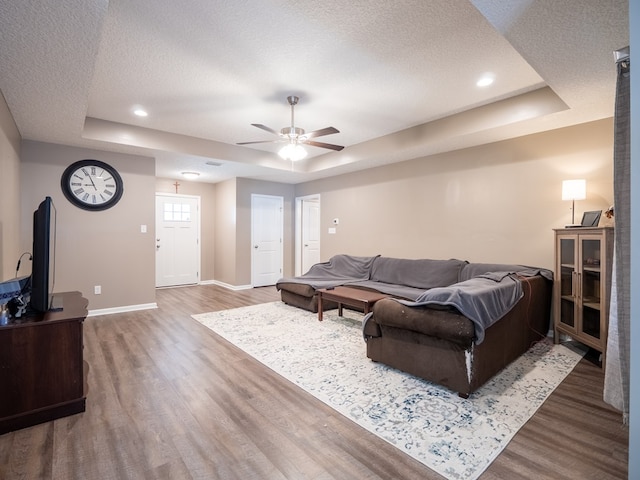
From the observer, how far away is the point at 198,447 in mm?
1808

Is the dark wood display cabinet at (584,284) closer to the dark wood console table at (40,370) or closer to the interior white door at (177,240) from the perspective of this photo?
the dark wood console table at (40,370)

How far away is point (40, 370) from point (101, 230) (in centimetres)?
307

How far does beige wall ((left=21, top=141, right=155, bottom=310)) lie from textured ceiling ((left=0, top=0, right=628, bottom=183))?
36cm

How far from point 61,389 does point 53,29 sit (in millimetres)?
2327

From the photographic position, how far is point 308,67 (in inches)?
110

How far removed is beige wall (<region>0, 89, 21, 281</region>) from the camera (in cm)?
291

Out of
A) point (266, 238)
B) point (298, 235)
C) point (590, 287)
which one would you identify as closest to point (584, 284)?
point (590, 287)

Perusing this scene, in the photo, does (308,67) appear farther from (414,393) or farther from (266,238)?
(266,238)

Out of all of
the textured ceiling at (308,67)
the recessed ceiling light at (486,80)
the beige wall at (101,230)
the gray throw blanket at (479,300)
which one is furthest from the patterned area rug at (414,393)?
the recessed ceiling light at (486,80)

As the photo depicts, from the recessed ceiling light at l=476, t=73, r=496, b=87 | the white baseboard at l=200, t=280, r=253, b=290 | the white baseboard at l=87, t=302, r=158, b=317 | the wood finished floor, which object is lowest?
the wood finished floor

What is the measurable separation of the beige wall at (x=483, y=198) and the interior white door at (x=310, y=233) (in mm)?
1372

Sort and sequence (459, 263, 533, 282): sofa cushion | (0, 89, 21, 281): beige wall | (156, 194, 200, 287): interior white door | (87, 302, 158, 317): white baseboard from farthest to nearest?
1. (156, 194, 200, 287): interior white door
2. (87, 302, 158, 317): white baseboard
3. (459, 263, 533, 282): sofa cushion
4. (0, 89, 21, 281): beige wall

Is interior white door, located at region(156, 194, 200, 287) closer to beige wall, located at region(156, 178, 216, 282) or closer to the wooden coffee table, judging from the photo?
beige wall, located at region(156, 178, 216, 282)

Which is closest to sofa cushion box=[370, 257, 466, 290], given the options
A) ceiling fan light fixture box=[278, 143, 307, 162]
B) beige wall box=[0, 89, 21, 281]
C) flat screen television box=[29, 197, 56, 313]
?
ceiling fan light fixture box=[278, 143, 307, 162]
